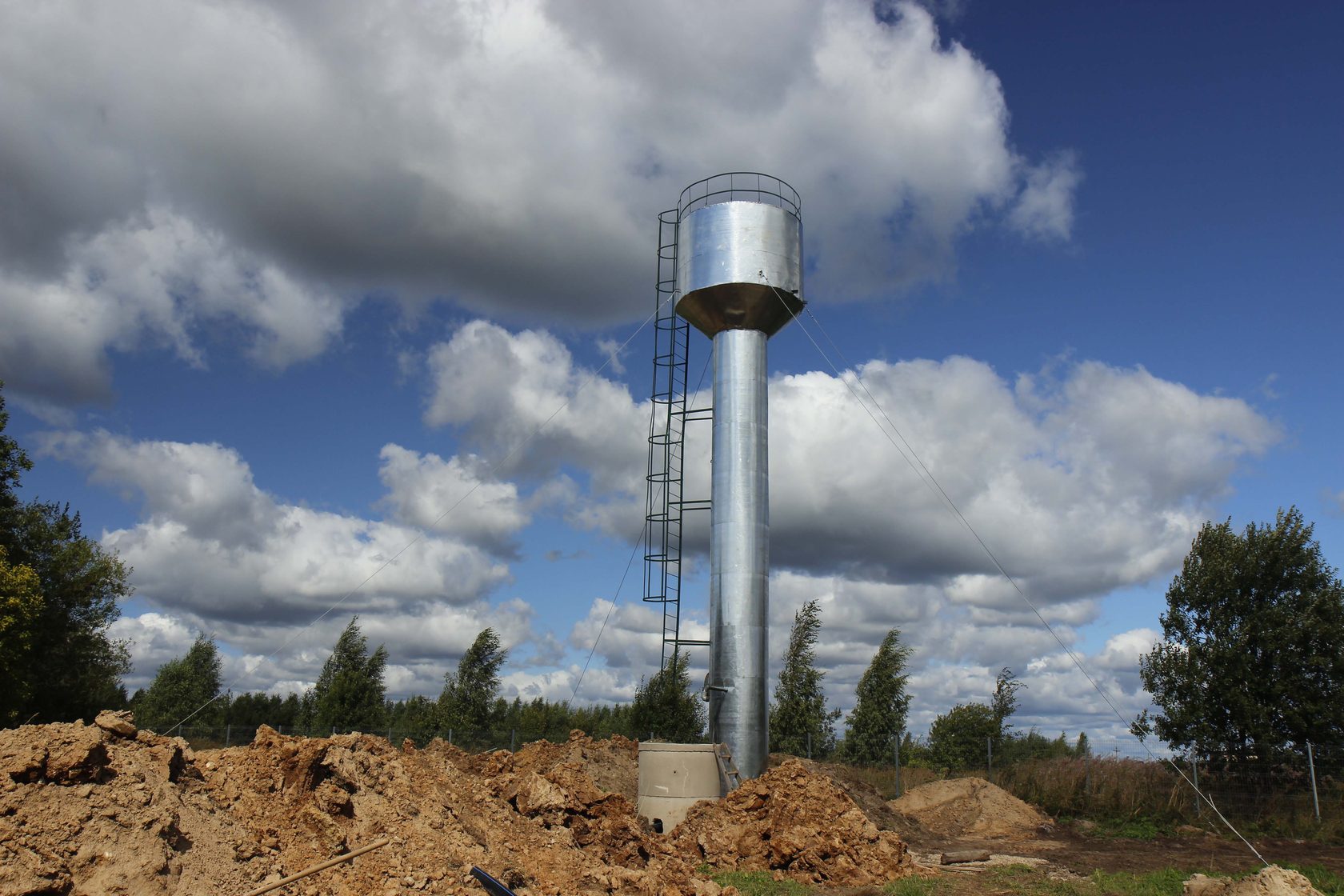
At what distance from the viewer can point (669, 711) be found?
25641 millimetres

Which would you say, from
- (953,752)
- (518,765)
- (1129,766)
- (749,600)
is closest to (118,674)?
(518,765)

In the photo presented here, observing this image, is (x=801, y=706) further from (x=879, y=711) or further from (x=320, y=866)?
(x=320, y=866)

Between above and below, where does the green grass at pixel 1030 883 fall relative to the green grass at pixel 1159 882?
below

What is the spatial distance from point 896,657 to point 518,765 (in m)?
20.4

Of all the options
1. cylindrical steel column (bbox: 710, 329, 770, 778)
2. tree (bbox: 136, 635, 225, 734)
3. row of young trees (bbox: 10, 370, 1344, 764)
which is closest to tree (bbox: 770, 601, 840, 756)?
row of young trees (bbox: 10, 370, 1344, 764)

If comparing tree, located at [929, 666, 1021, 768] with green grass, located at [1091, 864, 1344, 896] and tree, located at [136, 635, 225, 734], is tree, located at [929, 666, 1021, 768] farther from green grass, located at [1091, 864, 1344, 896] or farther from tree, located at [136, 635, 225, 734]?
tree, located at [136, 635, 225, 734]

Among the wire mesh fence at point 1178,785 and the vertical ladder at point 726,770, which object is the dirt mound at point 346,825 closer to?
the vertical ladder at point 726,770

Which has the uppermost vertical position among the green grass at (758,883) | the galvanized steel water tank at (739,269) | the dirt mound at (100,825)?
the galvanized steel water tank at (739,269)

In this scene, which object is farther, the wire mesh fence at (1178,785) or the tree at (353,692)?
the tree at (353,692)

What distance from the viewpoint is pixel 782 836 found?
15859mm

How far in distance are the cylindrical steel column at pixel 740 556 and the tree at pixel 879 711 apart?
713 inches

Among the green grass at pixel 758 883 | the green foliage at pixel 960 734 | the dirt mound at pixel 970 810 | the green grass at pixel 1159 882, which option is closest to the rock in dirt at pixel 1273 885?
the green grass at pixel 1159 882

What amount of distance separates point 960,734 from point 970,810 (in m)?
15.9

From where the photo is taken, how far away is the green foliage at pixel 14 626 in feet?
82.7
